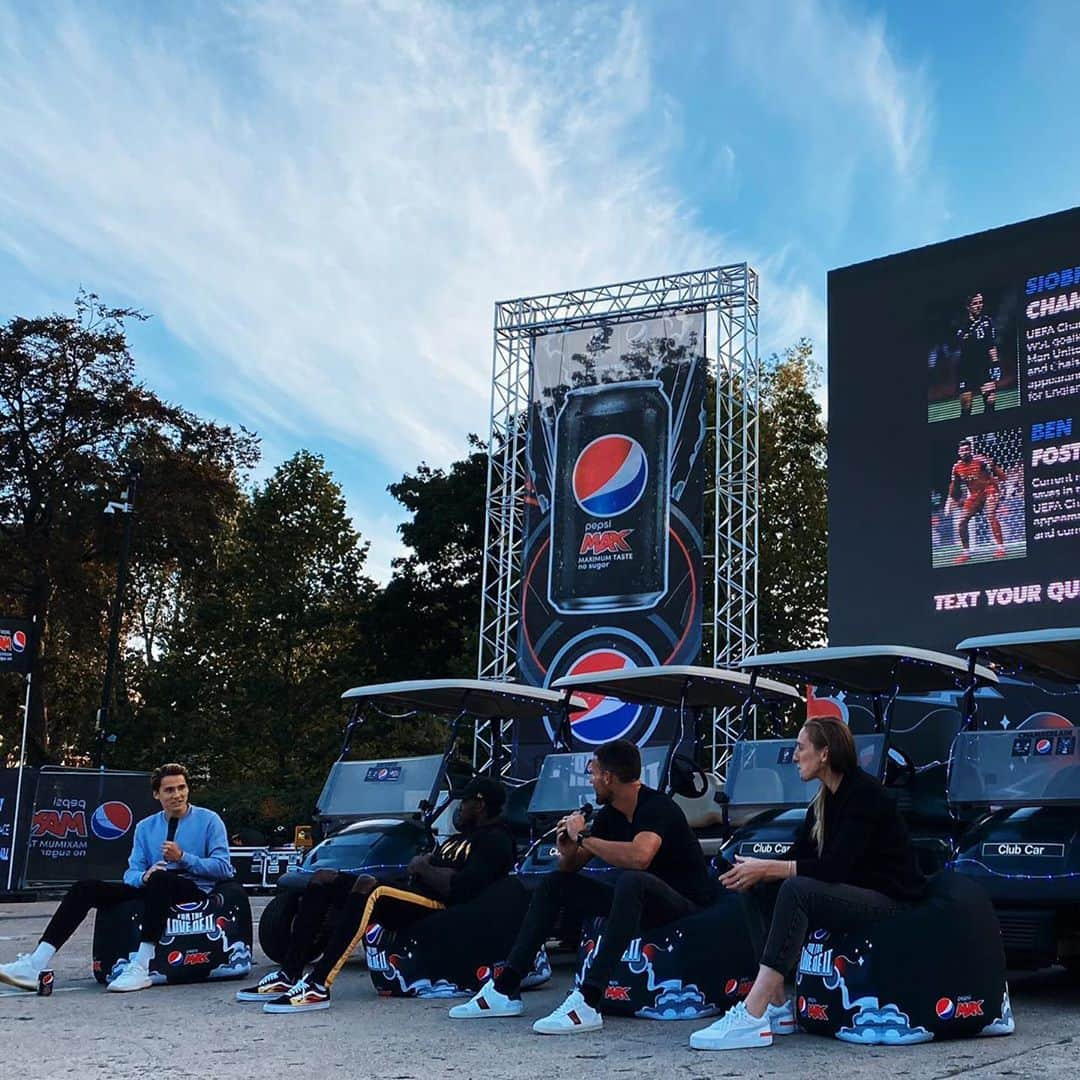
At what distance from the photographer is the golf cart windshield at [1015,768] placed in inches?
357

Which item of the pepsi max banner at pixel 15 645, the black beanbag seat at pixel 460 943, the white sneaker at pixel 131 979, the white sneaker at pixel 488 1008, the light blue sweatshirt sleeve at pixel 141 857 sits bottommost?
the white sneaker at pixel 131 979

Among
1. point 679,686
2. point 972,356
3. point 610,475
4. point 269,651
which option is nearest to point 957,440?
point 972,356

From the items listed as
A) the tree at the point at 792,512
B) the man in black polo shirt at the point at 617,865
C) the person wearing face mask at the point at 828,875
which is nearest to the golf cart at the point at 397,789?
the man in black polo shirt at the point at 617,865

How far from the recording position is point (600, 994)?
277 inches

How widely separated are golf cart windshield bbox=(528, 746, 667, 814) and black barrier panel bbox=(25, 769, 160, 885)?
948cm

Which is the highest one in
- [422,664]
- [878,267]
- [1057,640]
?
[878,267]

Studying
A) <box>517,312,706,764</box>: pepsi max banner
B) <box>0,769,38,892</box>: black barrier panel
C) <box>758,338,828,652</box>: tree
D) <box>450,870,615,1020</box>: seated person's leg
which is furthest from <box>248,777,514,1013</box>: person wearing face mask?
<box>758,338,828,652</box>: tree

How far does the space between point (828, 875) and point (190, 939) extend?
4676mm

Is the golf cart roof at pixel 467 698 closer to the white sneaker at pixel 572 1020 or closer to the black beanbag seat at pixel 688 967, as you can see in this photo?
the black beanbag seat at pixel 688 967

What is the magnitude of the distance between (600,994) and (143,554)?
30.3m

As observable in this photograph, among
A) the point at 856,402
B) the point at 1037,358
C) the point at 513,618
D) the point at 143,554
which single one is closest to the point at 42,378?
the point at 143,554

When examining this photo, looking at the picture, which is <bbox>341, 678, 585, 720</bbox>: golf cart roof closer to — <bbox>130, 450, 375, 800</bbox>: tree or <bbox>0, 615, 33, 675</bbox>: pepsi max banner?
<bbox>0, 615, 33, 675</bbox>: pepsi max banner

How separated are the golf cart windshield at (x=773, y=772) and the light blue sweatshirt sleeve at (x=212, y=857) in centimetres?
367

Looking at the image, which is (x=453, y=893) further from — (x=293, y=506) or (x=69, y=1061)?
(x=293, y=506)
